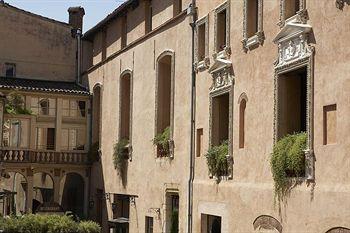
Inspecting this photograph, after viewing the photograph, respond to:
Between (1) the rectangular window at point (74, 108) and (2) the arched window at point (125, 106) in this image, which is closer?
(2) the arched window at point (125, 106)

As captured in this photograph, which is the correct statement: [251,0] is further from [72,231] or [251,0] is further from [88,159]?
[88,159]

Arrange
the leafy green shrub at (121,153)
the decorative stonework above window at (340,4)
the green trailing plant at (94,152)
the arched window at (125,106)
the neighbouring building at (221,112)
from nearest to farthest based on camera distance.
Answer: the decorative stonework above window at (340,4) < the neighbouring building at (221,112) < the leafy green shrub at (121,153) < the arched window at (125,106) < the green trailing plant at (94,152)

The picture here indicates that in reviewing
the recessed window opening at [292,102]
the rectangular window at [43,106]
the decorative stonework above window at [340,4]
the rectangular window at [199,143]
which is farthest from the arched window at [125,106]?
the decorative stonework above window at [340,4]

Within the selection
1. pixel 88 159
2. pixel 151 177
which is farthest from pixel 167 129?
pixel 88 159

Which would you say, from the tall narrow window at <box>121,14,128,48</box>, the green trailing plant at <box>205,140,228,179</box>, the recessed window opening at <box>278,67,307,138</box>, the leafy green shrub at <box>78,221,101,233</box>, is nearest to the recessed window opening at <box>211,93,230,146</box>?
the green trailing plant at <box>205,140,228,179</box>

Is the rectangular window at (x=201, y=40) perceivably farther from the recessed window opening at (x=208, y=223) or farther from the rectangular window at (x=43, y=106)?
the rectangular window at (x=43, y=106)

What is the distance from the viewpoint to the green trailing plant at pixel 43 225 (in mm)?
19062

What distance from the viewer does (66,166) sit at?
35.9 metres

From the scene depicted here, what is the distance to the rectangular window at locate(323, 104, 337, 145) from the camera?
16109 millimetres

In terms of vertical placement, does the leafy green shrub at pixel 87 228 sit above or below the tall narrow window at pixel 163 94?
below

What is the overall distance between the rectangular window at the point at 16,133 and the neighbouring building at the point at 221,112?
3.77 meters

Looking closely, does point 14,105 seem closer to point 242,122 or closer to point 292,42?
point 242,122

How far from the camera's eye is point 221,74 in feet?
72.5

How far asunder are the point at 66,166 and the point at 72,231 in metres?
16.4
